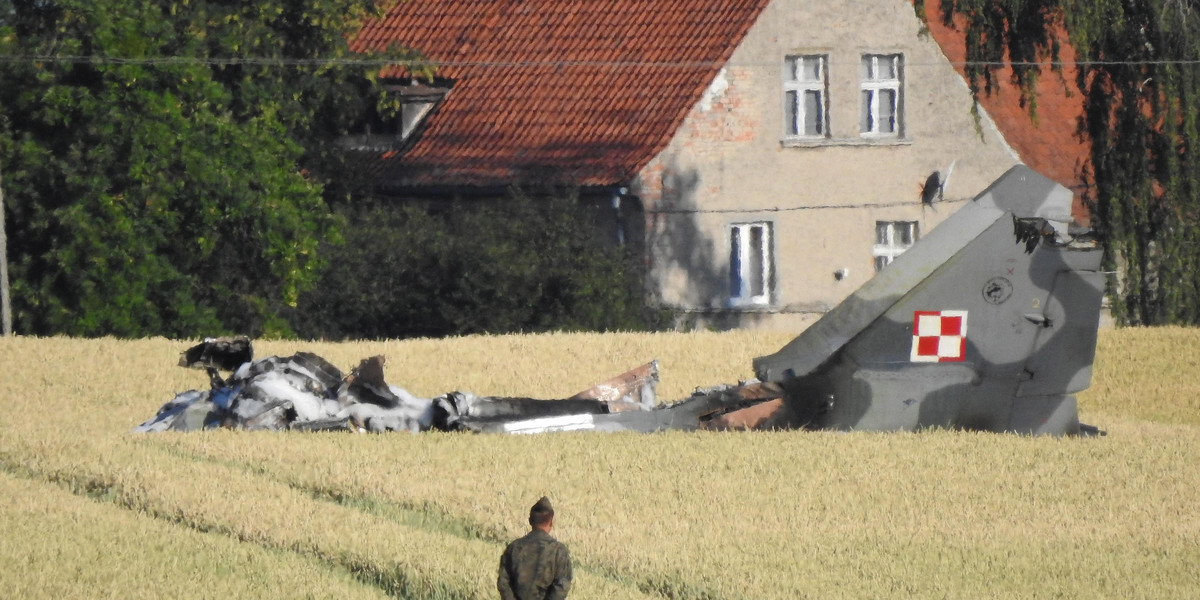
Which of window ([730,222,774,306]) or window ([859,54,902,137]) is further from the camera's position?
window ([730,222,774,306])

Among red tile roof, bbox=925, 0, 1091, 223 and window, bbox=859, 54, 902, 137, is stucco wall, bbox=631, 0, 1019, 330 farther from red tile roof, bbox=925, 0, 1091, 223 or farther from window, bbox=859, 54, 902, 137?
red tile roof, bbox=925, 0, 1091, 223

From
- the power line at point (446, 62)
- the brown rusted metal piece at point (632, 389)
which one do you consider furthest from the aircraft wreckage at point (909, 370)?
the power line at point (446, 62)

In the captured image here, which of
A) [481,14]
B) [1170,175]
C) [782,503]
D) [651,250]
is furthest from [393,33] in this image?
[782,503]

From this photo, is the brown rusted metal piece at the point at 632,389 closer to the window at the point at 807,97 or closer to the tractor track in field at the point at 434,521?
the tractor track in field at the point at 434,521

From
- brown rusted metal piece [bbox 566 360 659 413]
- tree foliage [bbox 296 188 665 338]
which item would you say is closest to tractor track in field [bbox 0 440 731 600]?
brown rusted metal piece [bbox 566 360 659 413]

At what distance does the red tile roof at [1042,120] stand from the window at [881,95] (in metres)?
1.74

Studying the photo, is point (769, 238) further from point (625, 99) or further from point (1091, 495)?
point (1091, 495)

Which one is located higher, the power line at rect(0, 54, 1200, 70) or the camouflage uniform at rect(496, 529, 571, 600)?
the power line at rect(0, 54, 1200, 70)

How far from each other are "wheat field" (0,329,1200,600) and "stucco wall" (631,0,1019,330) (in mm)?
16230

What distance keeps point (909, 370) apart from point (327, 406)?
6.04m

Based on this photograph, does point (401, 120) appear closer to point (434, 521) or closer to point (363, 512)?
point (363, 512)

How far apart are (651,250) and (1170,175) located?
10.4 m

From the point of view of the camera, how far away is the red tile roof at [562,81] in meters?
36.8

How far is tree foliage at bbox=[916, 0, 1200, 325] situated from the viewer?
31125 millimetres
